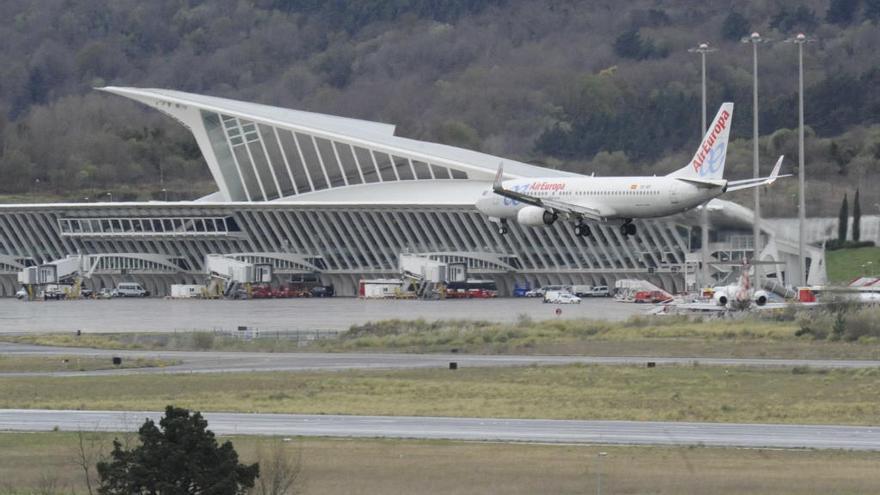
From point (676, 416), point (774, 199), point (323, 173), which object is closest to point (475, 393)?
point (676, 416)

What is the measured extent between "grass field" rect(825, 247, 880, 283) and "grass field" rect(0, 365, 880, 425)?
62.6m

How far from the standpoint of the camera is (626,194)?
104m

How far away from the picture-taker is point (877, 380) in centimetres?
6962

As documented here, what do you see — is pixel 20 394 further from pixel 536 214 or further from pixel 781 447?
pixel 536 214

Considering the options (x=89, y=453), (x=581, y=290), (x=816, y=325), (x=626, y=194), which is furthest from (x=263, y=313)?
(x=89, y=453)

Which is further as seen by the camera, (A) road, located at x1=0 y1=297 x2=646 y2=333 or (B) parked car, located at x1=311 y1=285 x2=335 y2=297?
(B) parked car, located at x1=311 y1=285 x2=335 y2=297

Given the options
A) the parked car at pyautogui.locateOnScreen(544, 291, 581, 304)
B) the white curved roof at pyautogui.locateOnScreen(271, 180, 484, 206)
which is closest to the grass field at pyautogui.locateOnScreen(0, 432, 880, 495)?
the parked car at pyautogui.locateOnScreen(544, 291, 581, 304)

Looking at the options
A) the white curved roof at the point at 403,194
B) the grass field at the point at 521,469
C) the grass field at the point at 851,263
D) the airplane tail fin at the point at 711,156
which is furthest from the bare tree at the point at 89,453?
the white curved roof at the point at 403,194

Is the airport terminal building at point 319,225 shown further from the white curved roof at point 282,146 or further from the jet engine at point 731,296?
the jet engine at point 731,296

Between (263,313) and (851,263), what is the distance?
45311mm

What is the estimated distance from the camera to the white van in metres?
158

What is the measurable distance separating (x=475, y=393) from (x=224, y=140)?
102121 mm

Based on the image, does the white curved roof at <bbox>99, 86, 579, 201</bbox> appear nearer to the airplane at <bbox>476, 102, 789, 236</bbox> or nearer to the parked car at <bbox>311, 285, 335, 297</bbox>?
the parked car at <bbox>311, 285, 335, 297</bbox>

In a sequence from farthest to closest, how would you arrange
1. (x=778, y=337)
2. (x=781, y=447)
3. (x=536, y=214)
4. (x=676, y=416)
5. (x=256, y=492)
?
(x=536, y=214), (x=778, y=337), (x=676, y=416), (x=781, y=447), (x=256, y=492)
